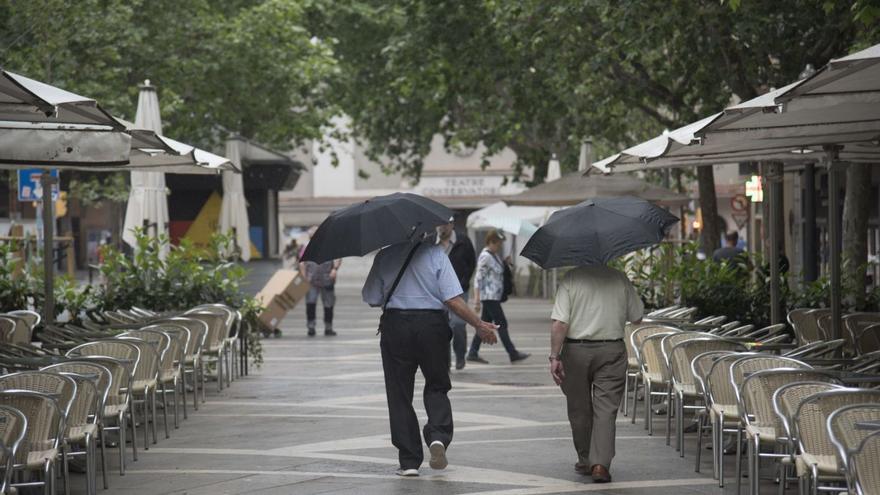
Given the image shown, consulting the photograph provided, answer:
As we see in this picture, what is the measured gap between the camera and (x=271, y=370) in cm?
1984

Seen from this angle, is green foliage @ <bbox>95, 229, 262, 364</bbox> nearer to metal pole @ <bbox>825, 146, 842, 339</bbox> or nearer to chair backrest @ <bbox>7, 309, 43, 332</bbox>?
chair backrest @ <bbox>7, 309, 43, 332</bbox>

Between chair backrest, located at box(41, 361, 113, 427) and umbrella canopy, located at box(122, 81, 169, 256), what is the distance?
29.5 ft

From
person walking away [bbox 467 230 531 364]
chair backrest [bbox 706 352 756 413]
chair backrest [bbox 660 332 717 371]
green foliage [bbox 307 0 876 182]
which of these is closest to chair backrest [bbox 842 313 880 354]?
chair backrest [bbox 660 332 717 371]

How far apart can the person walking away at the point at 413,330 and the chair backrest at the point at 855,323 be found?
4.17 metres

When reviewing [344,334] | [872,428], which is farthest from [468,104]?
[872,428]

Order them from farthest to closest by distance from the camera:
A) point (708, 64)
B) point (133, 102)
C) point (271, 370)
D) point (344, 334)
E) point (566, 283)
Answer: point (133, 102) → point (344, 334) → point (708, 64) → point (271, 370) → point (566, 283)

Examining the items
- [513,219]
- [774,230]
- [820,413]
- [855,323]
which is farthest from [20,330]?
[513,219]

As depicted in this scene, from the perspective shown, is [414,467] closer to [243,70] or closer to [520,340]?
[520,340]

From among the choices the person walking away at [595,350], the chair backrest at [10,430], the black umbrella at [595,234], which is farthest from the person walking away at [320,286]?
the chair backrest at [10,430]

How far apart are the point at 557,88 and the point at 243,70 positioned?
22.0 ft

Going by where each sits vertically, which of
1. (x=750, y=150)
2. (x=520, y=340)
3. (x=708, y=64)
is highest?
(x=708, y=64)

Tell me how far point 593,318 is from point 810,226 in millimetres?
14957

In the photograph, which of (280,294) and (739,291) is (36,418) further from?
(280,294)

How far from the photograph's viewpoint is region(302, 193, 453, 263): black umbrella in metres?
10.6
